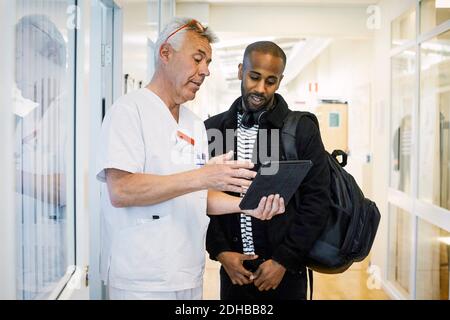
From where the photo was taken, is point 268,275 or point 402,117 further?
point 402,117

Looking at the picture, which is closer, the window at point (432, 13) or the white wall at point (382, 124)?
the window at point (432, 13)

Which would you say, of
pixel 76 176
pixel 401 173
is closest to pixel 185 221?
pixel 76 176

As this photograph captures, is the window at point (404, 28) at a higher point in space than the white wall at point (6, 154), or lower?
higher

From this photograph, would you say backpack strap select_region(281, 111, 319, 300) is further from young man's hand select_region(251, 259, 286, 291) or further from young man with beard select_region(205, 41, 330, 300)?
young man's hand select_region(251, 259, 286, 291)

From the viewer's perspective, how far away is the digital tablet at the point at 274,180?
2.72 feet

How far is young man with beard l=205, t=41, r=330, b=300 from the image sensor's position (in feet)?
3.83

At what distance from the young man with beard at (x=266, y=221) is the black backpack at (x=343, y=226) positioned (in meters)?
0.03

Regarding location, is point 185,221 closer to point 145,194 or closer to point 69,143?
point 145,194

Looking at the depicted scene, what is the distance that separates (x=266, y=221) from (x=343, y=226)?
212 mm

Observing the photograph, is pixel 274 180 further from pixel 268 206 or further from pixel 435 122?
pixel 435 122

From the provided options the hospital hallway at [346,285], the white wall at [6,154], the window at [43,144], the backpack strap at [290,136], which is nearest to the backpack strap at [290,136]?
the backpack strap at [290,136]

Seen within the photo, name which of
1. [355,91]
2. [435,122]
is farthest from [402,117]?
[355,91]

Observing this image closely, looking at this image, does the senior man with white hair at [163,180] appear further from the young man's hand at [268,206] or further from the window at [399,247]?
the window at [399,247]

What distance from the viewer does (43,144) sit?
36.0 inches
